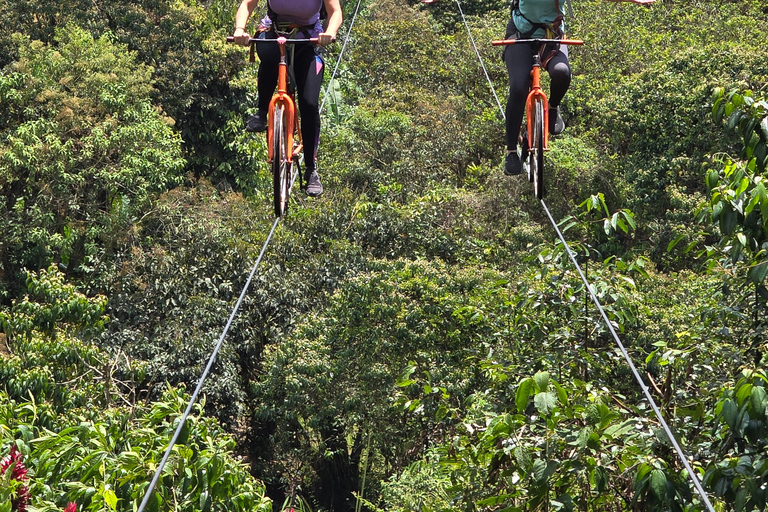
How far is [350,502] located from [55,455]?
8956 millimetres

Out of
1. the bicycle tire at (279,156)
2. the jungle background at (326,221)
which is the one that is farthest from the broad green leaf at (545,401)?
the jungle background at (326,221)

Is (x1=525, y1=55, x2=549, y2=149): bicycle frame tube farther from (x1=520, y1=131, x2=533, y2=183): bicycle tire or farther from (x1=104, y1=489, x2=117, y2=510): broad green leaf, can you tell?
(x1=104, y1=489, x2=117, y2=510): broad green leaf

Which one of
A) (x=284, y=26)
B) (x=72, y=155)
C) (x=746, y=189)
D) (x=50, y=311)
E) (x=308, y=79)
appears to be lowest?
(x=50, y=311)

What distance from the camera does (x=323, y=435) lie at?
1298 cm

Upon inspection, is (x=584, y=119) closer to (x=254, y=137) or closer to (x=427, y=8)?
(x=254, y=137)

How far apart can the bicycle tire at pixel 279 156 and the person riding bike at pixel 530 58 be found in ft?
3.51

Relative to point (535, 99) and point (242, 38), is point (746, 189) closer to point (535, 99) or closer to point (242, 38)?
Result: point (535, 99)

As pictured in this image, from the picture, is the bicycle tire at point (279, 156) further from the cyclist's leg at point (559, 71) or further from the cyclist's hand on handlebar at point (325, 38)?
the cyclist's leg at point (559, 71)

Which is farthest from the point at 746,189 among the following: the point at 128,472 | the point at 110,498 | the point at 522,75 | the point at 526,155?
the point at 128,472

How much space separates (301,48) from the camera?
4352 mm

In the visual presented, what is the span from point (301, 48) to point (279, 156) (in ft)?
1.67

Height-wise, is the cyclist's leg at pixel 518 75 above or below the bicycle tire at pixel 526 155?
above

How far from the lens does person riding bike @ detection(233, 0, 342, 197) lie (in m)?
4.14

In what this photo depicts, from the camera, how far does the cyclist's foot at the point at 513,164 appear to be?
4652 millimetres
